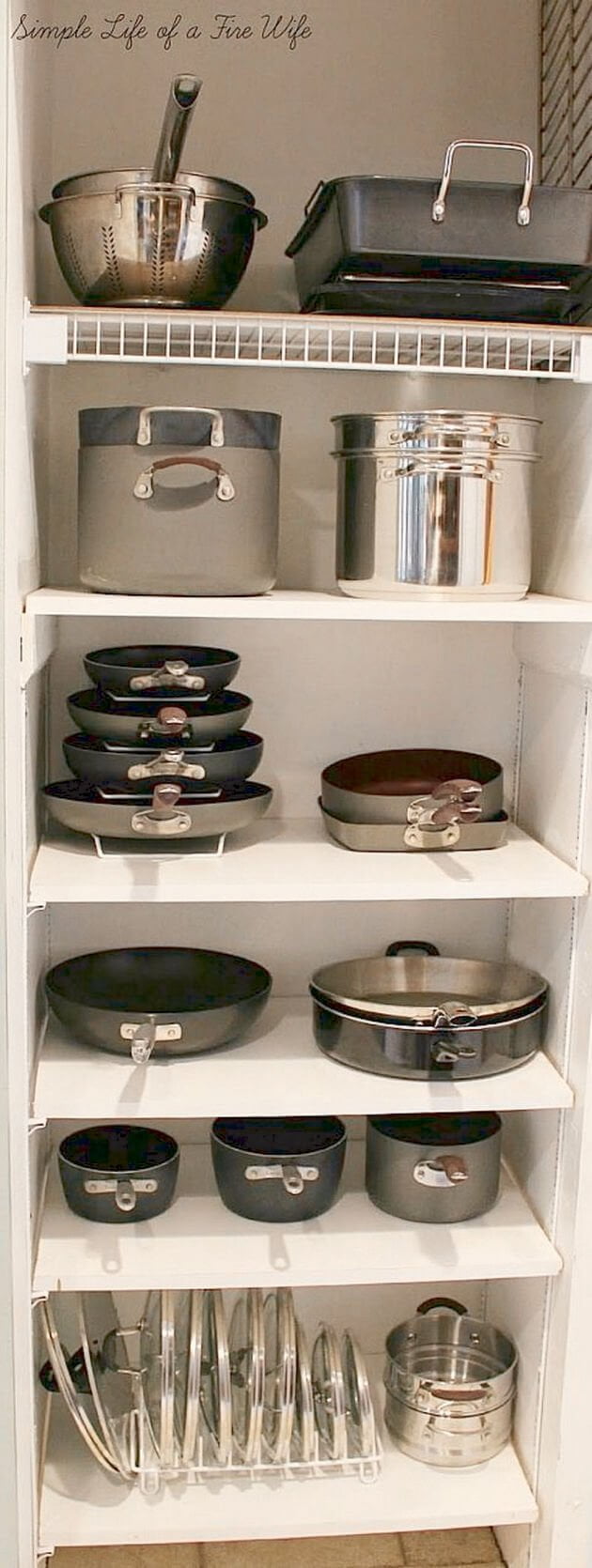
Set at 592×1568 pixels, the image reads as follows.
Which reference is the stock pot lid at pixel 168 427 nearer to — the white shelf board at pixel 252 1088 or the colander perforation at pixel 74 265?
the colander perforation at pixel 74 265

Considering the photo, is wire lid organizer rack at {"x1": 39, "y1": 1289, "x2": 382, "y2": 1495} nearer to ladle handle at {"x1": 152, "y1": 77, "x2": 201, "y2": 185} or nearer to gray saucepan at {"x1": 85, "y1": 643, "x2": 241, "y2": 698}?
gray saucepan at {"x1": 85, "y1": 643, "x2": 241, "y2": 698}

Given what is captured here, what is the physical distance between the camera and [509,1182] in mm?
2152

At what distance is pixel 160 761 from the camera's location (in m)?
1.83

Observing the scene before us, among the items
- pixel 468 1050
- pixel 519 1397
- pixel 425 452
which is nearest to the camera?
pixel 425 452

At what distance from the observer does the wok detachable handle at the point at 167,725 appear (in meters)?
1.82

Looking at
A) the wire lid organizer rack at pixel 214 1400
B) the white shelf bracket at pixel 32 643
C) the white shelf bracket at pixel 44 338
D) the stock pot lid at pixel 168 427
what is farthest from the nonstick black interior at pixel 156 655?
the wire lid organizer rack at pixel 214 1400

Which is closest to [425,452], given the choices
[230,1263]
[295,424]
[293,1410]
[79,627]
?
[295,424]

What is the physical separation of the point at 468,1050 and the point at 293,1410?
0.52m

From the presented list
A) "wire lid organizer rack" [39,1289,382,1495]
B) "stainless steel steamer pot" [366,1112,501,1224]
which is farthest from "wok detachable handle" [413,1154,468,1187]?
"wire lid organizer rack" [39,1289,382,1495]

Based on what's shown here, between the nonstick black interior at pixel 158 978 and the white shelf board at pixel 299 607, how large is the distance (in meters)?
0.52

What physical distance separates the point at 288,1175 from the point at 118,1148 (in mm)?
287

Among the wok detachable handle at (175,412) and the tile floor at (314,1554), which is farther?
the tile floor at (314,1554)

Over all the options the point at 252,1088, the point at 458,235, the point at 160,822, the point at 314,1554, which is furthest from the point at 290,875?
the point at 314,1554

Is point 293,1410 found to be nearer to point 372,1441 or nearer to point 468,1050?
point 372,1441
